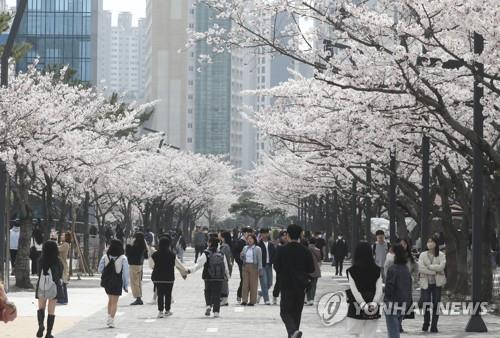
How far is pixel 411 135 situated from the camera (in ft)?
88.3

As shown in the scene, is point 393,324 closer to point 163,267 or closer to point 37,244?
point 163,267

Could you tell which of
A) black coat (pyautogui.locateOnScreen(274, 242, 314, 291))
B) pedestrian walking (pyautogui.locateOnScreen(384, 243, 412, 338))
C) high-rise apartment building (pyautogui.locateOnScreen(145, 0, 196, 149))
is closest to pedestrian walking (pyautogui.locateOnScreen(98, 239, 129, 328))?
black coat (pyautogui.locateOnScreen(274, 242, 314, 291))

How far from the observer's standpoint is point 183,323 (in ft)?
66.8

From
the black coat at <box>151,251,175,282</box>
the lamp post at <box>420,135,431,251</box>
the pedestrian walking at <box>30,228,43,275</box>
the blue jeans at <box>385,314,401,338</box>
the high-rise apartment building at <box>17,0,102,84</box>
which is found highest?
the high-rise apartment building at <box>17,0,102,84</box>

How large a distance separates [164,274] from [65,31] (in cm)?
9008

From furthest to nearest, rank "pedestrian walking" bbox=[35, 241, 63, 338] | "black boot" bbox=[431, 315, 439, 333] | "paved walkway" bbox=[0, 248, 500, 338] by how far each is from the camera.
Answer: "black boot" bbox=[431, 315, 439, 333] → "paved walkway" bbox=[0, 248, 500, 338] → "pedestrian walking" bbox=[35, 241, 63, 338]

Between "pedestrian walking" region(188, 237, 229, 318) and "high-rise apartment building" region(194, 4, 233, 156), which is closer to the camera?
"pedestrian walking" region(188, 237, 229, 318)

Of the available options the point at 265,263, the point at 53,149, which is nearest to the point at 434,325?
the point at 265,263

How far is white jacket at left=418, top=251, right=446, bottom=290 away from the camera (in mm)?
18812

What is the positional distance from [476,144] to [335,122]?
8629 mm

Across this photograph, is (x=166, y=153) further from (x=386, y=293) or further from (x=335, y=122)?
(x=386, y=293)

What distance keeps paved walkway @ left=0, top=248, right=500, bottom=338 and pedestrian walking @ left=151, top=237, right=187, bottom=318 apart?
341mm

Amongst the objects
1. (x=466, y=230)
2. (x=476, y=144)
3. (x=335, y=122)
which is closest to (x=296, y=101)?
(x=335, y=122)

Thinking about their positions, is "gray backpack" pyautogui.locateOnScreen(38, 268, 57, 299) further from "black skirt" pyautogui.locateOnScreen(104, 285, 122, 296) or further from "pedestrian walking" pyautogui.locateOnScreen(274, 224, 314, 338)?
"pedestrian walking" pyautogui.locateOnScreen(274, 224, 314, 338)
